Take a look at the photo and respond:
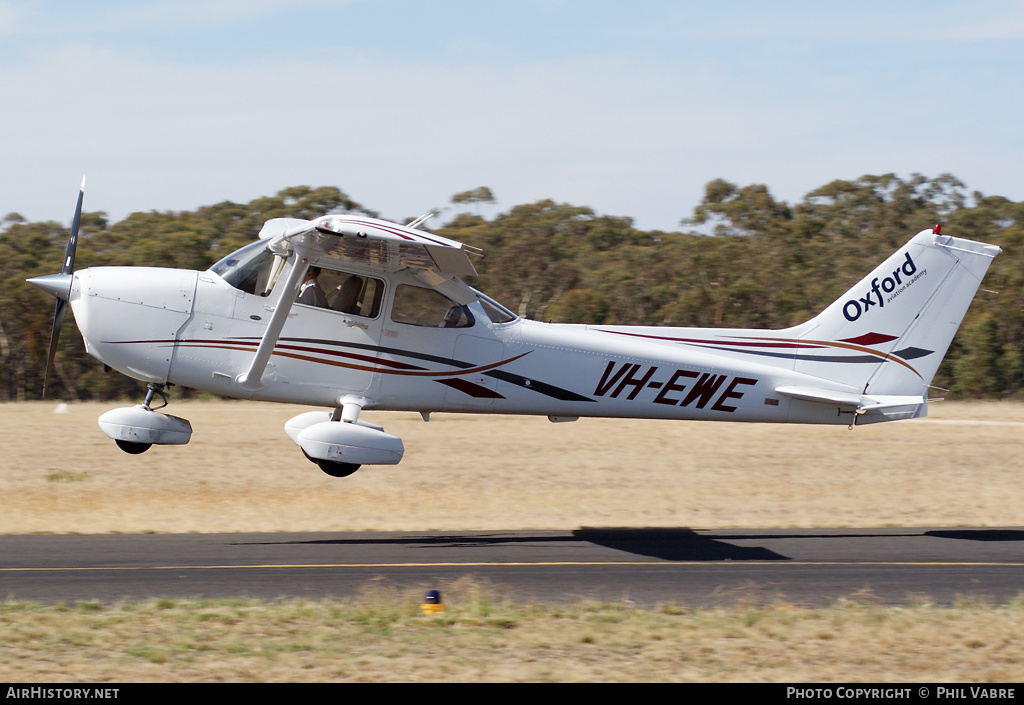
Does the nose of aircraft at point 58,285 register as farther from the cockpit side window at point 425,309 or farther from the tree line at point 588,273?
the tree line at point 588,273

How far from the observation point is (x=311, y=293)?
33.4ft

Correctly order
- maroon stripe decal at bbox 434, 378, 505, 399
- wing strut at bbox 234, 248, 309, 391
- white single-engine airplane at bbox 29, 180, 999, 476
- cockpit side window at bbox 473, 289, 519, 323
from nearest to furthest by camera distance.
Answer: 1. wing strut at bbox 234, 248, 309, 391
2. white single-engine airplane at bbox 29, 180, 999, 476
3. maroon stripe decal at bbox 434, 378, 505, 399
4. cockpit side window at bbox 473, 289, 519, 323

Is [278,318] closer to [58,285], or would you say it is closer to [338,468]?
[338,468]

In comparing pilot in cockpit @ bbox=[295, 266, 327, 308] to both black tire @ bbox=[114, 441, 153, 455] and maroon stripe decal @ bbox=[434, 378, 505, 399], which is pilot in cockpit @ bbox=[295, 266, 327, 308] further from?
black tire @ bbox=[114, 441, 153, 455]

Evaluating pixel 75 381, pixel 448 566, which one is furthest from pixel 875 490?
pixel 75 381

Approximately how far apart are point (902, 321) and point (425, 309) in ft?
18.9

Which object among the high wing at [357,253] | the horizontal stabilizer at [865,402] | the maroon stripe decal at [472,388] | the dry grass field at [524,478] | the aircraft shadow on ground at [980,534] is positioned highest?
the high wing at [357,253]

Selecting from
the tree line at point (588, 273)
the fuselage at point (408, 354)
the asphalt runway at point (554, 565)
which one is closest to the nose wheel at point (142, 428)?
the fuselage at point (408, 354)

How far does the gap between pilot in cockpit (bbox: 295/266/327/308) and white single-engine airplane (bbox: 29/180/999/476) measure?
0.07ft

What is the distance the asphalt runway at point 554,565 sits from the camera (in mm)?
8484

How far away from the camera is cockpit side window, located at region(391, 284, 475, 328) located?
10320 mm

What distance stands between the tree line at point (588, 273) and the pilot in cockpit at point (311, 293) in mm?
19914

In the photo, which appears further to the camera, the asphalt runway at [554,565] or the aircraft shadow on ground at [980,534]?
the aircraft shadow on ground at [980,534]

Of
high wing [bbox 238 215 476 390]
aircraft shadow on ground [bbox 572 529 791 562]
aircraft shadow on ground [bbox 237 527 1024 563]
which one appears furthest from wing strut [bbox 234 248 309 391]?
aircraft shadow on ground [bbox 572 529 791 562]
